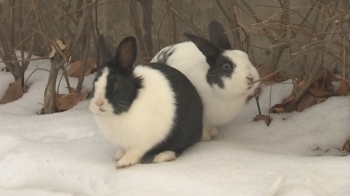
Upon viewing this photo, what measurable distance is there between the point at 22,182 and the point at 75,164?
25 cm

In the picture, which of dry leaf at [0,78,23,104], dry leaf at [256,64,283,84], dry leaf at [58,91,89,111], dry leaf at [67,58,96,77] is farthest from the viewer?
dry leaf at [67,58,96,77]

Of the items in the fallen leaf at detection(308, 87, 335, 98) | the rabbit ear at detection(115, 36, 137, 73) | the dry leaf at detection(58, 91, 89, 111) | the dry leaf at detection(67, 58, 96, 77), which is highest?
the rabbit ear at detection(115, 36, 137, 73)

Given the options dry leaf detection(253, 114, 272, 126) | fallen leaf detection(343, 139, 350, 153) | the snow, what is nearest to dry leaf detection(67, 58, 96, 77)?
the snow

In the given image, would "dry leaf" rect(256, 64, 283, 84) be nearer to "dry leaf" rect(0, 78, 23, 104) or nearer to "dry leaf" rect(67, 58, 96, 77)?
"dry leaf" rect(67, 58, 96, 77)

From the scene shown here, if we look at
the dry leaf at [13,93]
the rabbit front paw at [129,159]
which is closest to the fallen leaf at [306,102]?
the rabbit front paw at [129,159]

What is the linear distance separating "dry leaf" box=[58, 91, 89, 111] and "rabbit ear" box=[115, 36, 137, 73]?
3.85 feet

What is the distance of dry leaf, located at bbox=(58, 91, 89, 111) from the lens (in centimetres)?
322

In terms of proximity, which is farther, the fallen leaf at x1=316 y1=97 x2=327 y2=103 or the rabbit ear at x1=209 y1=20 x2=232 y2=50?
the fallen leaf at x1=316 y1=97 x2=327 y2=103

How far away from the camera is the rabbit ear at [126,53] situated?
2.12 meters

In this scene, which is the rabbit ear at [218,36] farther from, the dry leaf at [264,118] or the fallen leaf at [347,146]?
the fallen leaf at [347,146]

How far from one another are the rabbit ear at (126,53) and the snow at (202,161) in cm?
46

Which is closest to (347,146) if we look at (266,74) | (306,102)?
(306,102)

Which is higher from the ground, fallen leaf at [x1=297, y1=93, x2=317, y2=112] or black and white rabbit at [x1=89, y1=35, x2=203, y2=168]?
black and white rabbit at [x1=89, y1=35, x2=203, y2=168]

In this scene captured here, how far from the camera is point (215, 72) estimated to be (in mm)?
2328
